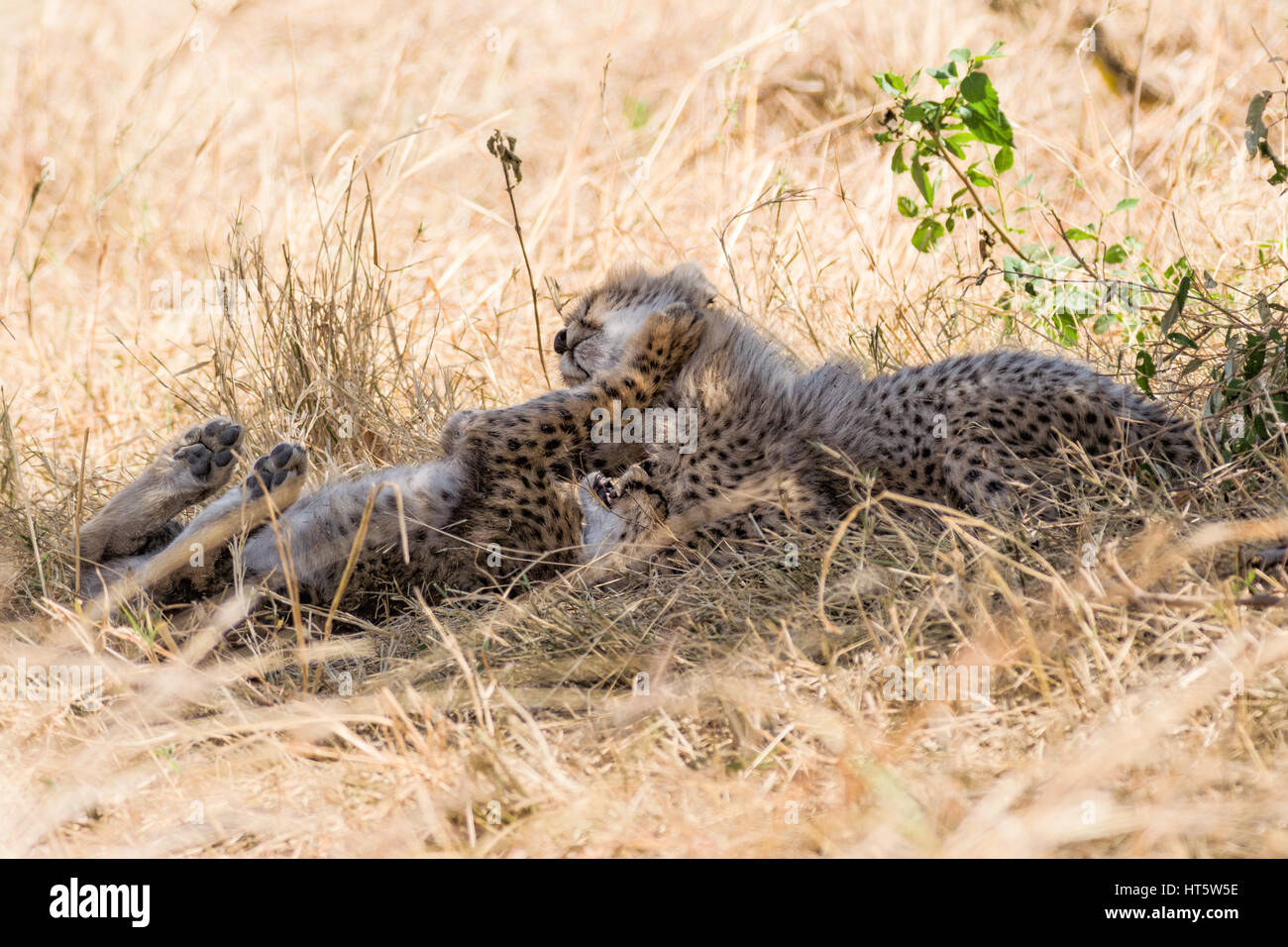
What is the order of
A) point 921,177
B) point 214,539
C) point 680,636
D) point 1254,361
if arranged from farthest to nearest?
point 921,177 → point 214,539 → point 1254,361 → point 680,636

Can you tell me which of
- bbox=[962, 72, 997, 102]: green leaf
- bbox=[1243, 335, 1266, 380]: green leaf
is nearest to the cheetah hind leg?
bbox=[962, 72, 997, 102]: green leaf

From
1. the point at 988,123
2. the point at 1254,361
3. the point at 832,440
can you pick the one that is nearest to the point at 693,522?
the point at 832,440

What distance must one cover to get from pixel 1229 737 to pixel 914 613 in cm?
60

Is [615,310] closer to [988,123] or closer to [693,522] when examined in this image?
[693,522]

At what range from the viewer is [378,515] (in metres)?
3.23

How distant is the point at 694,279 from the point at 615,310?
0.25 meters

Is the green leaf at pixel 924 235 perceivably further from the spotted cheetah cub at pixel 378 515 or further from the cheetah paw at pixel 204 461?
the cheetah paw at pixel 204 461

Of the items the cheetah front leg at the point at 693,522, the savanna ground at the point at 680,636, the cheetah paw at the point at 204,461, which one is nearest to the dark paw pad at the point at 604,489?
the cheetah front leg at the point at 693,522

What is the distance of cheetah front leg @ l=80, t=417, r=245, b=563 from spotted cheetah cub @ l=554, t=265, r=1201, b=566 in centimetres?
98

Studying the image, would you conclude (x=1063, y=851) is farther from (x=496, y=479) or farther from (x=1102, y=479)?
(x=496, y=479)

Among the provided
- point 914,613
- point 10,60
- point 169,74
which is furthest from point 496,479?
point 10,60

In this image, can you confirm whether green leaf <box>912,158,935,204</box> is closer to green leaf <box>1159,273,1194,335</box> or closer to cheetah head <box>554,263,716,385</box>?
cheetah head <box>554,263,716,385</box>

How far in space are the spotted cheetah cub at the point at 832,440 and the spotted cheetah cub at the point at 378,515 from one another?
15 centimetres

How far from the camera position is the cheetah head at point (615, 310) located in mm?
3684
